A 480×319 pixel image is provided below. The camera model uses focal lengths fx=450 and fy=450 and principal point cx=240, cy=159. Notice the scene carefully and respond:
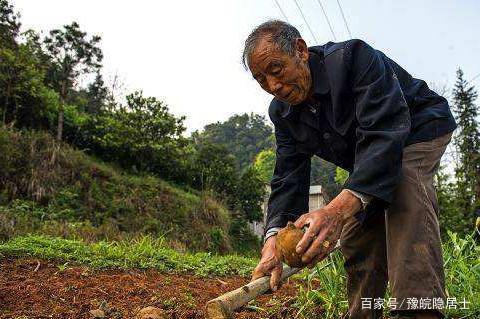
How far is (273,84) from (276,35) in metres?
0.20

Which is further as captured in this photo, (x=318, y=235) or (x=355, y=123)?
(x=355, y=123)

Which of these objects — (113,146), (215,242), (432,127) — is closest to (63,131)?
(113,146)

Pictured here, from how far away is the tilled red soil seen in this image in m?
3.05

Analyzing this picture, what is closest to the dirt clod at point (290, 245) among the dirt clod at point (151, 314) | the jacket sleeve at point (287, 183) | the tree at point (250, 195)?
the jacket sleeve at point (287, 183)

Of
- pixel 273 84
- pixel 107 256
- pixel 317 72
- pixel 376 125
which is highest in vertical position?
pixel 317 72

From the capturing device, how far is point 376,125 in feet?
5.78

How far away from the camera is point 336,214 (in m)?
1.63

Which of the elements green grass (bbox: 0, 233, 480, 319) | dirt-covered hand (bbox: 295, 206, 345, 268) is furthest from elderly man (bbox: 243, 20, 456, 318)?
green grass (bbox: 0, 233, 480, 319)

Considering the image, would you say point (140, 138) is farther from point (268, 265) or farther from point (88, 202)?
point (268, 265)

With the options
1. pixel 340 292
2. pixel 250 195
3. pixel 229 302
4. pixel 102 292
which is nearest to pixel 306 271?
pixel 340 292

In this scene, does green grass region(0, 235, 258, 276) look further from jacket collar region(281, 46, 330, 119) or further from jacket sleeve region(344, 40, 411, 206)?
jacket sleeve region(344, 40, 411, 206)

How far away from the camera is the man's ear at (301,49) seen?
77.5 inches

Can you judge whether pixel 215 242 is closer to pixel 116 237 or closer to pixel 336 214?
pixel 116 237

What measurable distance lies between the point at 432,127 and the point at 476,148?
2659 centimetres
